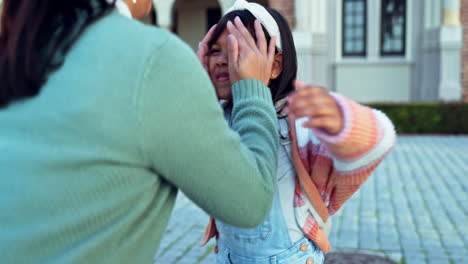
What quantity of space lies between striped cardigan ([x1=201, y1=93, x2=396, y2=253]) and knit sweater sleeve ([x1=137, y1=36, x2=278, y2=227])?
0.72 ft

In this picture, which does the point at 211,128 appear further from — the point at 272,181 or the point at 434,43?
the point at 434,43

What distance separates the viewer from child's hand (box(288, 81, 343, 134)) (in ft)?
3.60

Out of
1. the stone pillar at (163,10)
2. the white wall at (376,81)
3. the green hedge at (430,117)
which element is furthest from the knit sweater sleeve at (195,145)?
the stone pillar at (163,10)

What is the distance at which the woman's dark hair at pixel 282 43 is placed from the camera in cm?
158

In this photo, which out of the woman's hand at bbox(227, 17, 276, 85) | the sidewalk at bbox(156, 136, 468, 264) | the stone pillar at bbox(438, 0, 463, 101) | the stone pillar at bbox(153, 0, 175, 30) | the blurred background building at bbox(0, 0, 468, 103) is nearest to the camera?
the woman's hand at bbox(227, 17, 276, 85)

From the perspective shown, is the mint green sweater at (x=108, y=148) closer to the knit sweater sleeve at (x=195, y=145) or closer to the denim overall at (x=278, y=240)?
the knit sweater sleeve at (x=195, y=145)

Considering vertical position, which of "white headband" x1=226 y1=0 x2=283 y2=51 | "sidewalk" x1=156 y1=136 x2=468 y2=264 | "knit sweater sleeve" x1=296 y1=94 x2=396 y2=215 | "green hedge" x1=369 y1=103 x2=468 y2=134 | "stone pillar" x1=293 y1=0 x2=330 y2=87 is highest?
"white headband" x1=226 y1=0 x2=283 y2=51

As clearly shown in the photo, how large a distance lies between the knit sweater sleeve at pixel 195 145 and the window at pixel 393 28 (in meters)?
14.0

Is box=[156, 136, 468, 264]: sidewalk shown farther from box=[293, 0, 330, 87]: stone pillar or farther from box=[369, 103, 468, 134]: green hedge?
box=[293, 0, 330, 87]: stone pillar

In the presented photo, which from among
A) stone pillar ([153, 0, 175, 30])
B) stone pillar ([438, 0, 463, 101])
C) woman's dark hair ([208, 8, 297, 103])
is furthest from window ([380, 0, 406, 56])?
woman's dark hair ([208, 8, 297, 103])

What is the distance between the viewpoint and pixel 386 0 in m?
14.1

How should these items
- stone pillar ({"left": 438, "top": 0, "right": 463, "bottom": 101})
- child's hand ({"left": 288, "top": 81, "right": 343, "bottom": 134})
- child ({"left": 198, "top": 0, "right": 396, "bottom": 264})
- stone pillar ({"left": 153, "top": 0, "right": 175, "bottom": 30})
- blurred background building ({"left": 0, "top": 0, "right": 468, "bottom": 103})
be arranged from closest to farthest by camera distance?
1. child's hand ({"left": 288, "top": 81, "right": 343, "bottom": 134})
2. child ({"left": 198, "top": 0, "right": 396, "bottom": 264})
3. stone pillar ({"left": 438, "top": 0, "right": 463, "bottom": 101})
4. blurred background building ({"left": 0, "top": 0, "right": 468, "bottom": 103})
5. stone pillar ({"left": 153, "top": 0, "right": 175, "bottom": 30})

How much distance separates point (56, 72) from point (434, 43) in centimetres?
1361

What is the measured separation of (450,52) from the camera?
12.8 meters
